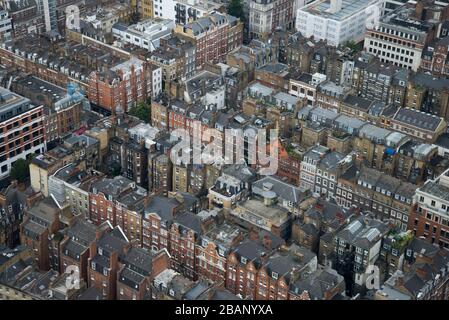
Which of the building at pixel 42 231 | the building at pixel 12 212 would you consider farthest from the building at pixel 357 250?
the building at pixel 12 212

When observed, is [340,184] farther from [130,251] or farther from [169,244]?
[130,251]

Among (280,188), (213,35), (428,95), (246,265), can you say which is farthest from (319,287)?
(213,35)

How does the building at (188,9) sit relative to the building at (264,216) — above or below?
above

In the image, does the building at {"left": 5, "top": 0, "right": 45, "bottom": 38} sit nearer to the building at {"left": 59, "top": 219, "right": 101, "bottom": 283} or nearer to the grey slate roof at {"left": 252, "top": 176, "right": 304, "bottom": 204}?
the building at {"left": 59, "top": 219, "right": 101, "bottom": 283}

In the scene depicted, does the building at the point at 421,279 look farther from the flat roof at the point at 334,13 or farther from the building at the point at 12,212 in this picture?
the flat roof at the point at 334,13

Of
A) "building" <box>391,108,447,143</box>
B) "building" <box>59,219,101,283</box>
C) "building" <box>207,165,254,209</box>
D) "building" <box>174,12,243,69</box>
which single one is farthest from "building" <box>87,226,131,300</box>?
"building" <box>174,12,243,69</box>

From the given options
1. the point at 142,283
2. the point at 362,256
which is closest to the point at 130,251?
the point at 142,283
